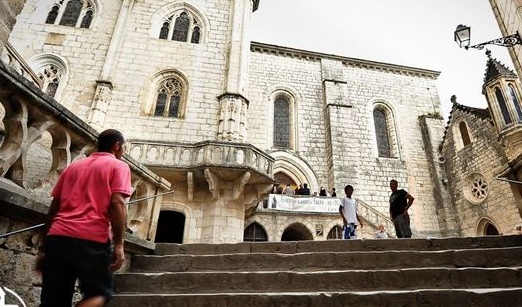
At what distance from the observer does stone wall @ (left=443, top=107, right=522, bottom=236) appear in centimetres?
1503

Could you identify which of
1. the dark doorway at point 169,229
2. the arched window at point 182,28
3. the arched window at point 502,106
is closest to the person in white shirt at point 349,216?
the dark doorway at point 169,229

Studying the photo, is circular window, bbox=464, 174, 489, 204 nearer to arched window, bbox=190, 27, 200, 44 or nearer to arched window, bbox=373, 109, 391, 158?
arched window, bbox=373, 109, 391, 158

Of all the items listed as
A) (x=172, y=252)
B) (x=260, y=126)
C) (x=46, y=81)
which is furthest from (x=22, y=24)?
(x=172, y=252)

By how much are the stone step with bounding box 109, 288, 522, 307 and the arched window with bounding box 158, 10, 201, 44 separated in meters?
12.3

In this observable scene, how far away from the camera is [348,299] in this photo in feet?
9.23

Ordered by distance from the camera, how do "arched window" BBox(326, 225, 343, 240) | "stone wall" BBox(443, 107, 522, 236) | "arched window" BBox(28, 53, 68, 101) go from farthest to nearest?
1. "stone wall" BBox(443, 107, 522, 236)
2. "arched window" BBox(326, 225, 343, 240)
3. "arched window" BBox(28, 53, 68, 101)

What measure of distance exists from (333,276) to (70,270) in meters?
2.61

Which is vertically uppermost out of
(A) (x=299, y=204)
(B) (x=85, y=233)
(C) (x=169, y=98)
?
Answer: (C) (x=169, y=98)

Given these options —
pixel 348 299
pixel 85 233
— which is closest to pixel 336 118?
pixel 348 299

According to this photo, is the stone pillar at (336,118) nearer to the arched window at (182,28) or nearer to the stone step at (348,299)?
the arched window at (182,28)

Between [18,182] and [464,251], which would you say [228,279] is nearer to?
[18,182]

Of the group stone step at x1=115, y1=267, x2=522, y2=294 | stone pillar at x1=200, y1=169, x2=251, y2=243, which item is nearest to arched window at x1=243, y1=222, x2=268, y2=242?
stone pillar at x1=200, y1=169, x2=251, y2=243

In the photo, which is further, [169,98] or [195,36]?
[195,36]

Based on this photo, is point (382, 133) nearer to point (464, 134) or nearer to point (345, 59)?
point (464, 134)
